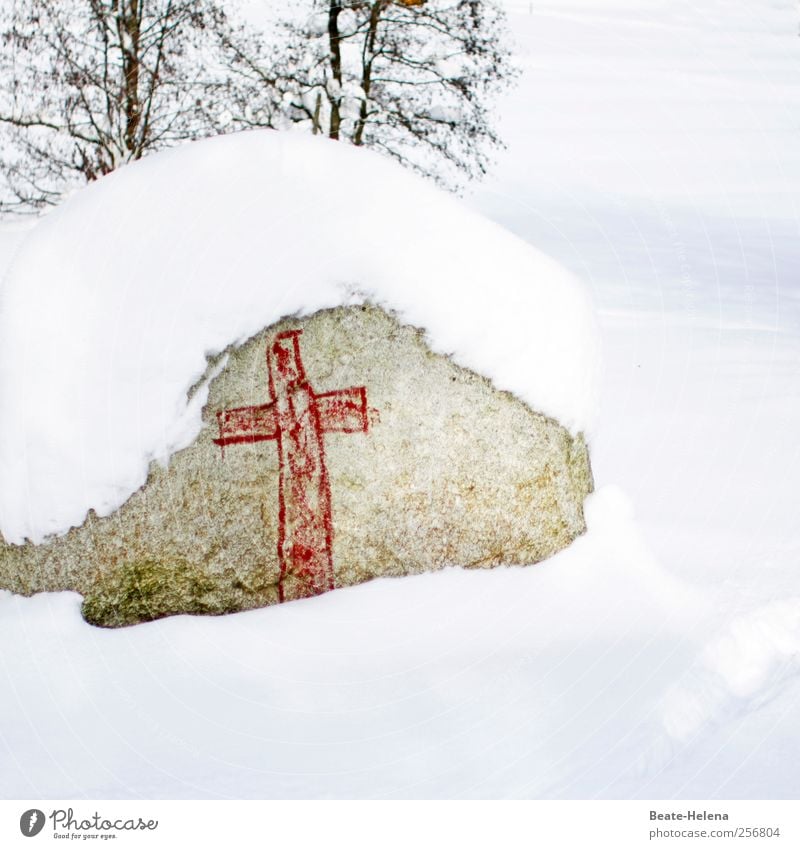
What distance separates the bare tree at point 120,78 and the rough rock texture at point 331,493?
6.25m

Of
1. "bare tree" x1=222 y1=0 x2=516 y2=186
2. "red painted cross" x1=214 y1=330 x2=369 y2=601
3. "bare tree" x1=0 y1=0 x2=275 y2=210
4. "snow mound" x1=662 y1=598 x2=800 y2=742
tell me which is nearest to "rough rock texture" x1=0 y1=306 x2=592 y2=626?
"red painted cross" x1=214 y1=330 x2=369 y2=601

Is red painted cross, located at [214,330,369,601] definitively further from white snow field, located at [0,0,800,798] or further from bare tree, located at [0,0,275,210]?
bare tree, located at [0,0,275,210]

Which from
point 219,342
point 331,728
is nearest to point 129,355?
point 219,342

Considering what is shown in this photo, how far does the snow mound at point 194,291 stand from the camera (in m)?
3.42

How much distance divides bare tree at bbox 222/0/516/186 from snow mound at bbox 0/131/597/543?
17.8 ft

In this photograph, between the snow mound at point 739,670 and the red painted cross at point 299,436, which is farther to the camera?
the red painted cross at point 299,436

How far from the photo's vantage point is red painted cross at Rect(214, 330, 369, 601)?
134 inches

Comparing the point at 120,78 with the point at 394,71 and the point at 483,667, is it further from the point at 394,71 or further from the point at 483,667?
the point at 483,667

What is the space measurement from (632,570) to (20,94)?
326 inches

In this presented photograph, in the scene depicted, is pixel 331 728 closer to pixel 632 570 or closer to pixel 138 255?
pixel 632 570

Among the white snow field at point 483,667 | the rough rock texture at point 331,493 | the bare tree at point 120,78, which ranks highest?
the bare tree at point 120,78

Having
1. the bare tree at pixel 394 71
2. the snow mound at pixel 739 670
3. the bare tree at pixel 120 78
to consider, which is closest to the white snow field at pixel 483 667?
the snow mound at pixel 739 670

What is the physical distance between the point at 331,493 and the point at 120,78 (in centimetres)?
715

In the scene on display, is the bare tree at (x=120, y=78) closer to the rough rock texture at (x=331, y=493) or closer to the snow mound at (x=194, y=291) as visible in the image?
the snow mound at (x=194, y=291)
